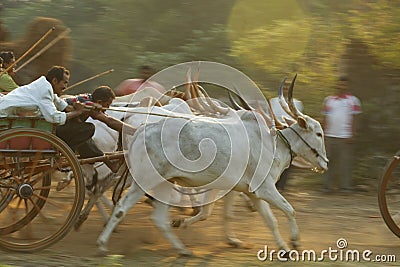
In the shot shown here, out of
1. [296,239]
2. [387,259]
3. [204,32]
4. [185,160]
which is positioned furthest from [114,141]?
[204,32]

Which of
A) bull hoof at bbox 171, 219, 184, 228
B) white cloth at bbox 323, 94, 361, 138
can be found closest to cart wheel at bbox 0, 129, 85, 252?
bull hoof at bbox 171, 219, 184, 228

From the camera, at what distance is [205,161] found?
7.18 metres

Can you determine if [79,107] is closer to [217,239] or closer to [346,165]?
[217,239]

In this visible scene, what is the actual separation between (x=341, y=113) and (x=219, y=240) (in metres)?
3.63

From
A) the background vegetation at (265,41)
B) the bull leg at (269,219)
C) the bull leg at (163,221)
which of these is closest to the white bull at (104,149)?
the bull leg at (163,221)

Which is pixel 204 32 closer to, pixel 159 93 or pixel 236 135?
pixel 159 93

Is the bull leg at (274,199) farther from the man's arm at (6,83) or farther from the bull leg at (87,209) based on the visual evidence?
the man's arm at (6,83)

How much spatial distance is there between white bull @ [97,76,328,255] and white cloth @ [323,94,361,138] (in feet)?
12.2

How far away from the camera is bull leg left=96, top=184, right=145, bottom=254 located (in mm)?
7105

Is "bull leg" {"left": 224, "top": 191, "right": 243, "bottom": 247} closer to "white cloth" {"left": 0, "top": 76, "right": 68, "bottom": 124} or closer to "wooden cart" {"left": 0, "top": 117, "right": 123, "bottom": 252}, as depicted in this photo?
"wooden cart" {"left": 0, "top": 117, "right": 123, "bottom": 252}

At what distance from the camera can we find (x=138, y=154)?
7.24 metres

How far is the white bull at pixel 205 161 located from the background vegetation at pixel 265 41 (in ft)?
Answer: 15.7

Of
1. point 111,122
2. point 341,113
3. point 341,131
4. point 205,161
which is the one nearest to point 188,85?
point 111,122

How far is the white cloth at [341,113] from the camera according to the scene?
1105 cm
